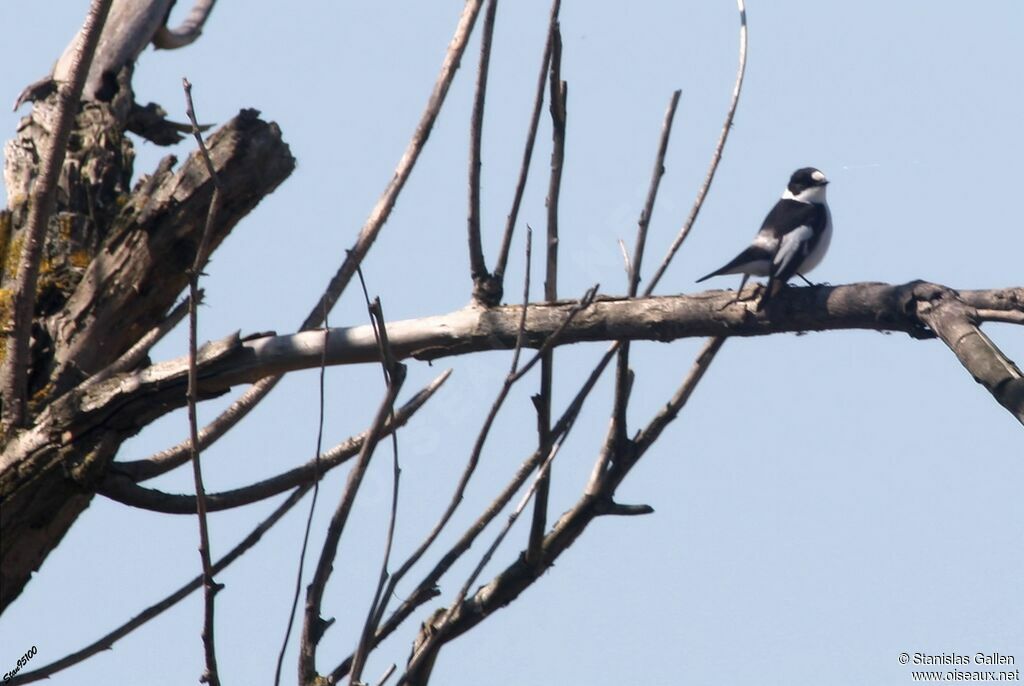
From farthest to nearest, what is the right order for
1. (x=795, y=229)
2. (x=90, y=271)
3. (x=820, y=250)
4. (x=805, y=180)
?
(x=805, y=180) < (x=820, y=250) < (x=795, y=229) < (x=90, y=271)

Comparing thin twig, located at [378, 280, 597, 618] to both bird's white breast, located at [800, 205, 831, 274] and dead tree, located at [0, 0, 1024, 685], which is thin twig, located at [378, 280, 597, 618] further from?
bird's white breast, located at [800, 205, 831, 274]

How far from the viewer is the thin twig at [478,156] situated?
10.6 feet

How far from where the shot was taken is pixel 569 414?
2.86m

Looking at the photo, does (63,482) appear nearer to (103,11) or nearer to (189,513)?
(189,513)

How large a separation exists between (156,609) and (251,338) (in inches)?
32.7

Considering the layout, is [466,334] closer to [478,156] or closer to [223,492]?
[478,156]

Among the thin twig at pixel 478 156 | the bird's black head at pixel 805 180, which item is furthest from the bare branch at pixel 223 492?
the bird's black head at pixel 805 180

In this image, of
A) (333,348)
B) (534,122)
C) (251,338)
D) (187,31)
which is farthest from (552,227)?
(187,31)

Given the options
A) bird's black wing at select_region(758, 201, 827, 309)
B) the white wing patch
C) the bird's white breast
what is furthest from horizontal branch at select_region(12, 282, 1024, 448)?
the bird's white breast

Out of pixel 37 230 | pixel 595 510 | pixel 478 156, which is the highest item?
pixel 478 156

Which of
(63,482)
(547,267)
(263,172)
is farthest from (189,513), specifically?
(547,267)

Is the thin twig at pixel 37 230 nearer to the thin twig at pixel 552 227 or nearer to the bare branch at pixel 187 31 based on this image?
the thin twig at pixel 552 227

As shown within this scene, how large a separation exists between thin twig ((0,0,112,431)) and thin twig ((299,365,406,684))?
147 centimetres

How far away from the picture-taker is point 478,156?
3.29 m
